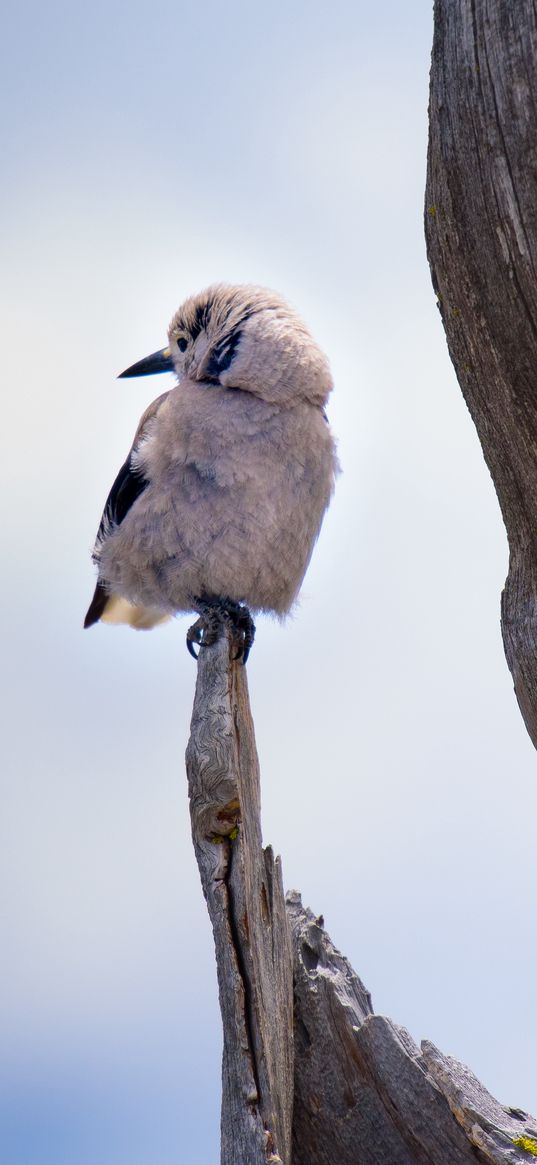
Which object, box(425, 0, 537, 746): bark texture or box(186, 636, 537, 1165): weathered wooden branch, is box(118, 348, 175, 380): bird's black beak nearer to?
box(186, 636, 537, 1165): weathered wooden branch

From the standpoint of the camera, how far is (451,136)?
3457mm

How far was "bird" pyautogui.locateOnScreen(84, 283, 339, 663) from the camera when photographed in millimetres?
4918

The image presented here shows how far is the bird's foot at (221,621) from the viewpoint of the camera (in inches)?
196

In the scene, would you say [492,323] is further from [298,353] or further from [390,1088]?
[390,1088]

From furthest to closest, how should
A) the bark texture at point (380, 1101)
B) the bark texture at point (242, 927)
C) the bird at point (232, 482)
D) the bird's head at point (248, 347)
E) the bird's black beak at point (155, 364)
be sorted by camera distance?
the bird's black beak at point (155, 364) → the bird's head at point (248, 347) → the bird at point (232, 482) → the bark texture at point (380, 1101) → the bark texture at point (242, 927)

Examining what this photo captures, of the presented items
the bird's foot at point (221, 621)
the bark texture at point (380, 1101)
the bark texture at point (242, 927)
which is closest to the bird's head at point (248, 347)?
the bird's foot at point (221, 621)

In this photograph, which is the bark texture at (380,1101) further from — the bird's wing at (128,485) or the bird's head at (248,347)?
the bird's head at (248,347)

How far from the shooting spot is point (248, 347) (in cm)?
520

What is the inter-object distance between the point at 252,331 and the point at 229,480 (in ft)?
2.76

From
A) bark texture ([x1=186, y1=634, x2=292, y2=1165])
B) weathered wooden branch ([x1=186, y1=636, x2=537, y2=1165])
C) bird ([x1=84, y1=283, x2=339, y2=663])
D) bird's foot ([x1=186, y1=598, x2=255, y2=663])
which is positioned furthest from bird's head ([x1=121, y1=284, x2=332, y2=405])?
bark texture ([x1=186, y1=634, x2=292, y2=1165])

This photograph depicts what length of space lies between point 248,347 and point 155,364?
3.14ft

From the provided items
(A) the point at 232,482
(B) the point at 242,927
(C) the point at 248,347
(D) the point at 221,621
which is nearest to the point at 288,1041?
(B) the point at 242,927

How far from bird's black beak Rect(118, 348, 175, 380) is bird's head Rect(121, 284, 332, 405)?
0.11m

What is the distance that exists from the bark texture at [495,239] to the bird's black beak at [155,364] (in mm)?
2495
